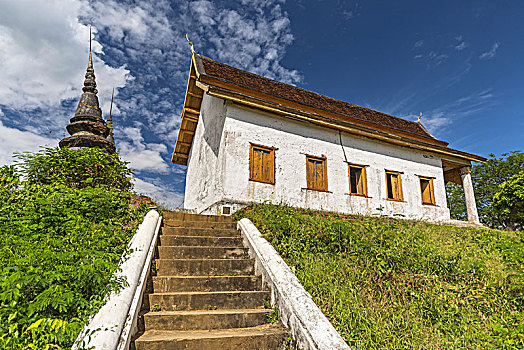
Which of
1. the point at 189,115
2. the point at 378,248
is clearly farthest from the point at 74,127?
the point at 378,248

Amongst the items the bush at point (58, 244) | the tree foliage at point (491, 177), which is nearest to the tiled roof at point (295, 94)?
the bush at point (58, 244)

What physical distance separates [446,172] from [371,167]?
6.86 m

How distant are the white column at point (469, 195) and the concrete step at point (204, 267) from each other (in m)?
13.7

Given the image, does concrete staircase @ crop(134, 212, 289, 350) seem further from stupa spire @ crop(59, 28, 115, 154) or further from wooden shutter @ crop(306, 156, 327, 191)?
wooden shutter @ crop(306, 156, 327, 191)

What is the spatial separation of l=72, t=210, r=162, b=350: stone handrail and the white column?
15273mm

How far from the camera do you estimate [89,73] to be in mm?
11102

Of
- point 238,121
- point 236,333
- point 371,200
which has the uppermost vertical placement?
point 238,121

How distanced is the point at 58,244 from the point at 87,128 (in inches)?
264

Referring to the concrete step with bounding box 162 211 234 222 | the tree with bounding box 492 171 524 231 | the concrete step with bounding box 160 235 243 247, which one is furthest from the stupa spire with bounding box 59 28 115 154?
the tree with bounding box 492 171 524 231

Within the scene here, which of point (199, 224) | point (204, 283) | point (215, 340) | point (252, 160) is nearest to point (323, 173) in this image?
point (252, 160)

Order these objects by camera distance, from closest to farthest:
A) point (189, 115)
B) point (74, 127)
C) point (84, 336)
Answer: point (84, 336) < point (74, 127) < point (189, 115)

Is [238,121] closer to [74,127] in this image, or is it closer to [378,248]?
[74,127]

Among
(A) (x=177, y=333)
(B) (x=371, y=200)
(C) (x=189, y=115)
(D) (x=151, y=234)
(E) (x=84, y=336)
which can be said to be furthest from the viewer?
(C) (x=189, y=115)

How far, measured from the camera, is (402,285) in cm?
476
